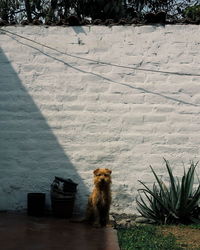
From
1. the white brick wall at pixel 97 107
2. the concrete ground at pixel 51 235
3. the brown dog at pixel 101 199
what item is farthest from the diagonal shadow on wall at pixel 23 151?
the brown dog at pixel 101 199

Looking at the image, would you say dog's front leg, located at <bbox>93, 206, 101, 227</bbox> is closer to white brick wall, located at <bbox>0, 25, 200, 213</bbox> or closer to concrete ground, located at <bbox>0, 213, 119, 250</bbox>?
concrete ground, located at <bbox>0, 213, 119, 250</bbox>

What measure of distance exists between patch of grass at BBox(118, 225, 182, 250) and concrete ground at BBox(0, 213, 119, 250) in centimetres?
12

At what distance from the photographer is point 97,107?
6.79 metres

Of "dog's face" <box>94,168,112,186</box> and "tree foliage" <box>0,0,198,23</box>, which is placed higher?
"tree foliage" <box>0,0,198,23</box>

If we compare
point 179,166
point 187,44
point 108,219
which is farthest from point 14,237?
point 187,44

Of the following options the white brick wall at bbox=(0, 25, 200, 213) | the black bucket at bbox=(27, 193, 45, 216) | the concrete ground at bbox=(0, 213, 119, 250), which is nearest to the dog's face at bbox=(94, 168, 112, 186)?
the concrete ground at bbox=(0, 213, 119, 250)

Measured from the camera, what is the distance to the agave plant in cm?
605

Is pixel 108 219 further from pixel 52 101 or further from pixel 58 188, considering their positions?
pixel 52 101

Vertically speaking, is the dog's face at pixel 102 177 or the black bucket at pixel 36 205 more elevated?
the dog's face at pixel 102 177

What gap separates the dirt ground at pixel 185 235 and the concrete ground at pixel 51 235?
2.50 ft

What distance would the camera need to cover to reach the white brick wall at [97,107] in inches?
262

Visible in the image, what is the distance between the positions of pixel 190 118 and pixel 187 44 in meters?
1.20

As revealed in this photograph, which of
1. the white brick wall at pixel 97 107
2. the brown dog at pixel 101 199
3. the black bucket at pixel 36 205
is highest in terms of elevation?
the white brick wall at pixel 97 107

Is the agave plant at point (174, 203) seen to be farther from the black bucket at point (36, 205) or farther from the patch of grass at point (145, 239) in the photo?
the black bucket at point (36, 205)
